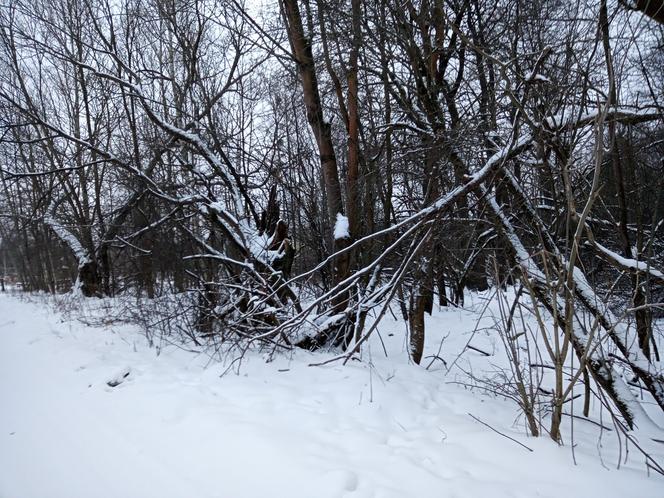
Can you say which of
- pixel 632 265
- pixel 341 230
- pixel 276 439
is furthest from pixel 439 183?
pixel 276 439

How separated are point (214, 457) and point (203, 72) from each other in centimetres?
919

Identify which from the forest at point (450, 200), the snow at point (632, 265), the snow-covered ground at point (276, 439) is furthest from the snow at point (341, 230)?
the snow at point (632, 265)

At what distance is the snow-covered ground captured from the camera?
1971 mm

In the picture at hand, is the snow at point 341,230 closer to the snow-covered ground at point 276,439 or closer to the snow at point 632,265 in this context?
the snow-covered ground at point 276,439

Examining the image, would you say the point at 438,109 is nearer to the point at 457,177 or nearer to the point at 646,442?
the point at 457,177

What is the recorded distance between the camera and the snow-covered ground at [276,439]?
197 cm

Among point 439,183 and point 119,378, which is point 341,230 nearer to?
point 439,183

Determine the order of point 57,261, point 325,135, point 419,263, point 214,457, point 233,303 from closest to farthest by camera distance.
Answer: point 214,457 < point 419,263 < point 233,303 < point 325,135 < point 57,261

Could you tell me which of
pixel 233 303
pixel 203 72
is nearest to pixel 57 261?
pixel 203 72

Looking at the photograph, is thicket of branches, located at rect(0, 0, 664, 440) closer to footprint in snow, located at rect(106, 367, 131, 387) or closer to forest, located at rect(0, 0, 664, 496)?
forest, located at rect(0, 0, 664, 496)

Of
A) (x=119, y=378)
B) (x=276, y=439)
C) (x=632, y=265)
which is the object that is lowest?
(x=276, y=439)

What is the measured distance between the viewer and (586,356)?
2033mm

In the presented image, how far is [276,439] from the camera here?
7.94ft

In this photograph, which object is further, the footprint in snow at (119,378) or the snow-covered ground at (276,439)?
the footprint in snow at (119,378)
